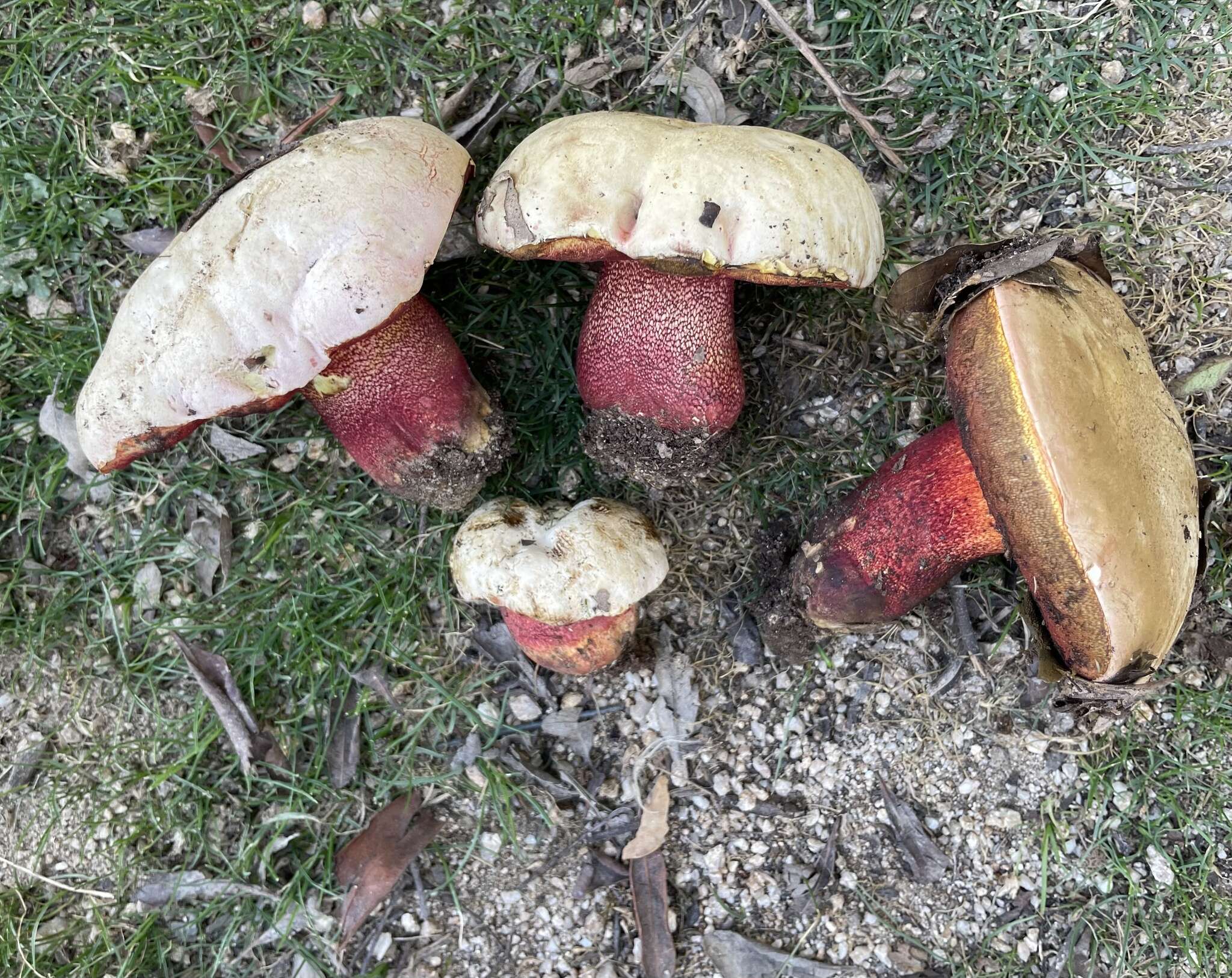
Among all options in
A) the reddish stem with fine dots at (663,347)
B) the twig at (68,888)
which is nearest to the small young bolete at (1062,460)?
the reddish stem with fine dots at (663,347)

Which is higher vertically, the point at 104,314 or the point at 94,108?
the point at 94,108

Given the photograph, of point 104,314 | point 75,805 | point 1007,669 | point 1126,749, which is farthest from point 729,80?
point 75,805

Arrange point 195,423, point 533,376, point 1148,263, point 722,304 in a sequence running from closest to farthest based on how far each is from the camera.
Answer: point 195,423
point 722,304
point 1148,263
point 533,376

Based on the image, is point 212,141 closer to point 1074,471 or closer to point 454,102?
point 454,102

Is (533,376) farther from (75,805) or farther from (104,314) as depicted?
(75,805)

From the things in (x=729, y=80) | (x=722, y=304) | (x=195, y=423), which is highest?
(x=729, y=80)

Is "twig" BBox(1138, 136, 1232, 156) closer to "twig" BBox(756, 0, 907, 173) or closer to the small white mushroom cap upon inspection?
"twig" BBox(756, 0, 907, 173)
